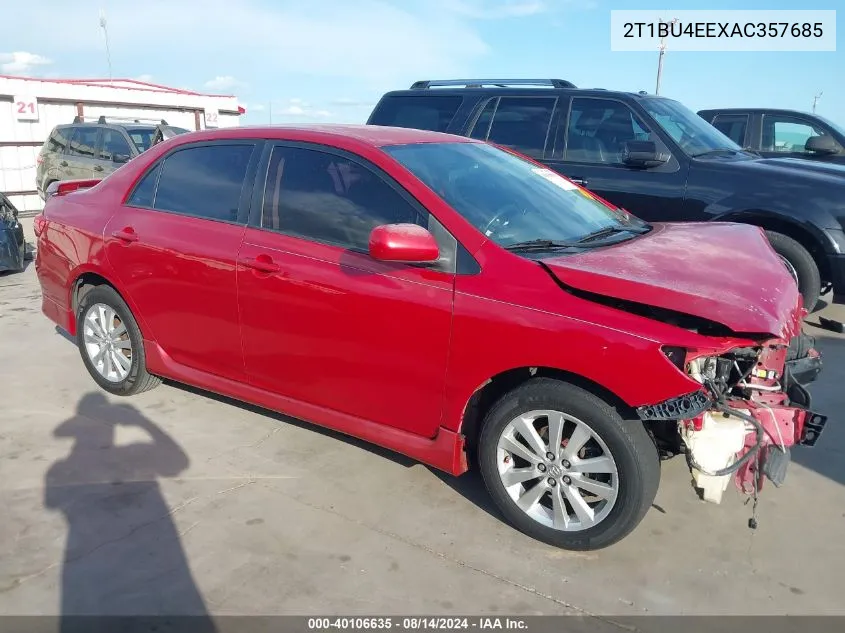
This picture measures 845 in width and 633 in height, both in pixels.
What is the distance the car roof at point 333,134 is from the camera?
3580mm

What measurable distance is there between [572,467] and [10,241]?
780 cm

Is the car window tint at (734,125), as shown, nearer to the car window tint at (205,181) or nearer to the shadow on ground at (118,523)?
the car window tint at (205,181)

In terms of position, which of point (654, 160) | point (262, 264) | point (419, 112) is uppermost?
point (419, 112)

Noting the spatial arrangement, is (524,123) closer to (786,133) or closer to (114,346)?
(114,346)

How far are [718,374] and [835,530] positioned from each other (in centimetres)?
105

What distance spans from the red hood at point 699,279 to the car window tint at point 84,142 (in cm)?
1139

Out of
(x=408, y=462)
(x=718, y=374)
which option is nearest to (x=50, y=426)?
(x=408, y=462)

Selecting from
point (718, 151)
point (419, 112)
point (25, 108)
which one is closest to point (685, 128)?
point (718, 151)

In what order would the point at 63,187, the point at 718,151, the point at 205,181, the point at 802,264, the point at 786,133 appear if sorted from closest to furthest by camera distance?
the point at 205,181, the point at 63,187, the point at 802,264, the point at 718,151, the point at 786,133

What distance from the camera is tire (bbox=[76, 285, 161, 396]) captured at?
14.4ft

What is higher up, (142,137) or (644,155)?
(142,137)

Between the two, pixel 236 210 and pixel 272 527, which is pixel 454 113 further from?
pixel 272 527

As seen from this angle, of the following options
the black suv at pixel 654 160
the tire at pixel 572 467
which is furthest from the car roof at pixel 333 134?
the black suv at pixel 654 160

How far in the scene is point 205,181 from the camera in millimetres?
3977
